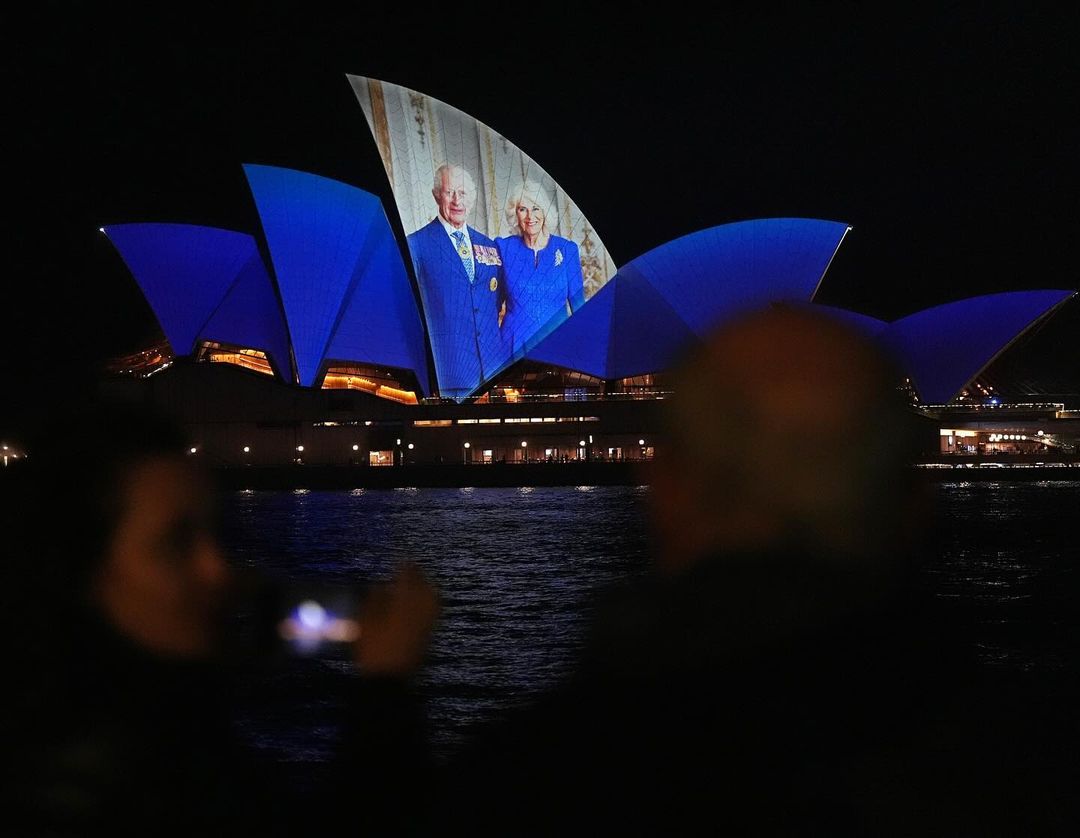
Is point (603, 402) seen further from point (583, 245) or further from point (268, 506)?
point (268, 506)

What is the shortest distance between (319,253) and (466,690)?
29.4 metres

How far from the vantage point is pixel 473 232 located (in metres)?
39.2

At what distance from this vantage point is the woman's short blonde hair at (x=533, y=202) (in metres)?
40.6

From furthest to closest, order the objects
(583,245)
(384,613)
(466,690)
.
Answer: (583,245) < (384,613) < (466,690)

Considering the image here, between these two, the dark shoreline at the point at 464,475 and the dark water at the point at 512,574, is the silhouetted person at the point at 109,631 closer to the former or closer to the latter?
the dark water at the point at 512,574

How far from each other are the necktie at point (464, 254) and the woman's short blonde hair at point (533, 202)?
262 centimetres

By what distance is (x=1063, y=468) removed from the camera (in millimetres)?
38094

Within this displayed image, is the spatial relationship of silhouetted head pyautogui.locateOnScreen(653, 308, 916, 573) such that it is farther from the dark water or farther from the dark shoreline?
the dark shoreline

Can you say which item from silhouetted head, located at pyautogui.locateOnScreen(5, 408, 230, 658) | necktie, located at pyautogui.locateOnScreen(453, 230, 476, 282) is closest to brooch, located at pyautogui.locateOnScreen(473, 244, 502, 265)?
necktie, located at pyautogui.locateOnScreen(453, 230, 476, 282)

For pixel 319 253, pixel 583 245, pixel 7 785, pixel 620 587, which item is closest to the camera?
pixel 7 785

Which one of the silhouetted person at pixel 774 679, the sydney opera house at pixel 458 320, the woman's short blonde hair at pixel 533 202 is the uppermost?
the woman's short blonde hair at pixel 533 202

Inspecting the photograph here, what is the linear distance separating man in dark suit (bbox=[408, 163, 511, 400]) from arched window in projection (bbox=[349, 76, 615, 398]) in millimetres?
39

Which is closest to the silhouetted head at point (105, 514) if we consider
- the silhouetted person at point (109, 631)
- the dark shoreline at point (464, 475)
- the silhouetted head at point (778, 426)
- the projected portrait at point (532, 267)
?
the silhouetted person at point (109, 631)

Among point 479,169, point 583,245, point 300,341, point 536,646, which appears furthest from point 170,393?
point 536,646
